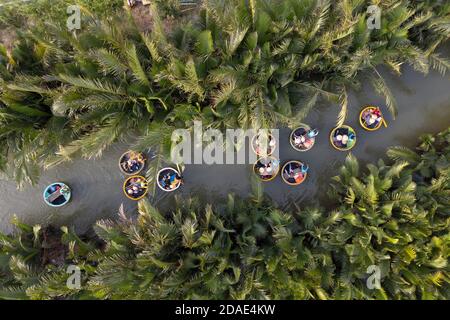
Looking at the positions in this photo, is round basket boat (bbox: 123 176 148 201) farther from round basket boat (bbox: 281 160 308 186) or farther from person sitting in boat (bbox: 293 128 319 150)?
person sitting in boat (bbox: 293 128 319 150)

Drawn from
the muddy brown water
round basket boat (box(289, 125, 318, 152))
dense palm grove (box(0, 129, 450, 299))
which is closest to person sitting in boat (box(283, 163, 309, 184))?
the muddy brown water

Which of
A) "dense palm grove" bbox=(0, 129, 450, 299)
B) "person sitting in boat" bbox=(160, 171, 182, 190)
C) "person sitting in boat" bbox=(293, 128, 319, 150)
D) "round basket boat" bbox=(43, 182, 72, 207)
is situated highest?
"person sitting in boat" bbox=(293, 128, 319, 150)

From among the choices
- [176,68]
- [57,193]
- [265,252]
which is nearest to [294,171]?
[265,252]

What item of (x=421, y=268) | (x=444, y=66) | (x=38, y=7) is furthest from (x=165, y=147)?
(x=444, y=66)

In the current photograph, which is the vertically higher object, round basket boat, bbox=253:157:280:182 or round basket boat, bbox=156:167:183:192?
round basket boat, bbox=253:157:280:182

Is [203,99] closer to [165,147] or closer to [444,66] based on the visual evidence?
[165,147]

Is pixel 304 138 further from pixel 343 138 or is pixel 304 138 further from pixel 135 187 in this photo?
pixel 135 187

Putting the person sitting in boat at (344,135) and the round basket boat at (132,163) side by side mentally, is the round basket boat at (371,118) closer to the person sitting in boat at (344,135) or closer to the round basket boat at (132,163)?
the person sitting in boat at (344,135)
